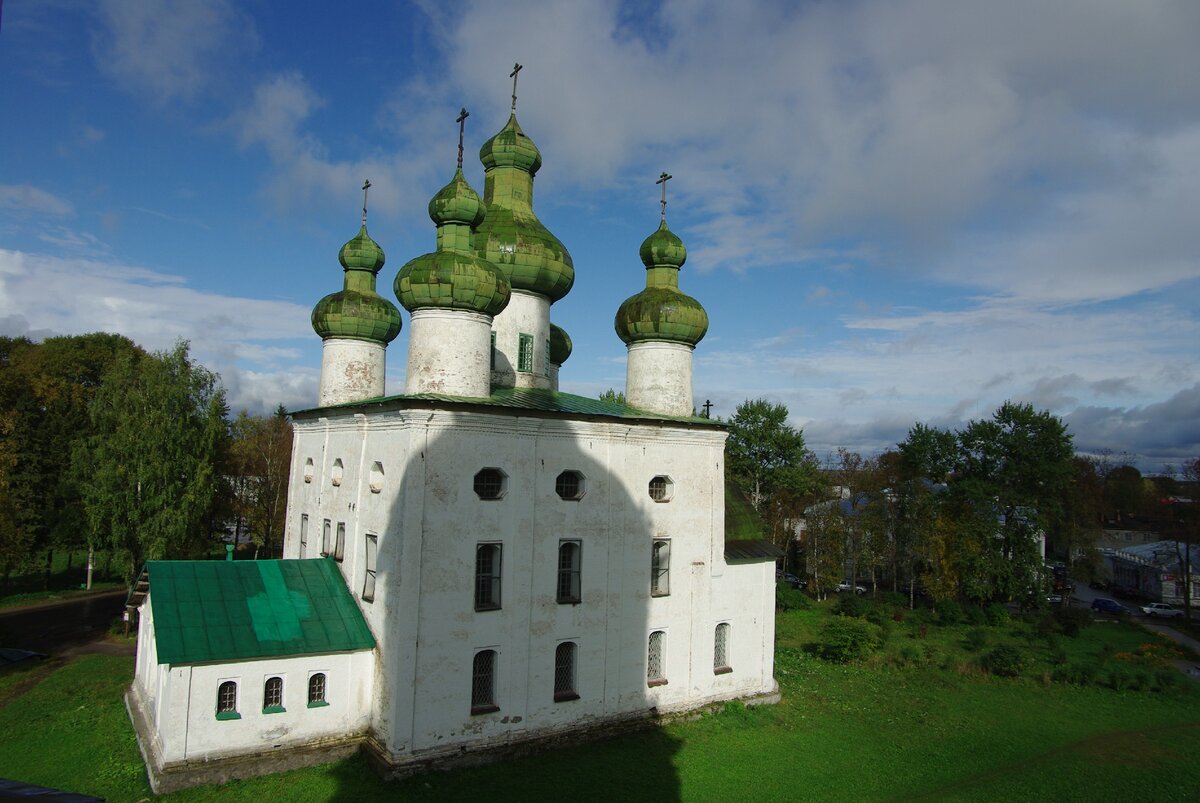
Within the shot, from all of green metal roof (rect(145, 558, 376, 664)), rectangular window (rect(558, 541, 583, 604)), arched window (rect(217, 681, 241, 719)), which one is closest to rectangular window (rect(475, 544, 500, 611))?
rectangular window (rect(558, 541, 583, 604))

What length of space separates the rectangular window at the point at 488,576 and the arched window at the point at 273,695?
3.89 m

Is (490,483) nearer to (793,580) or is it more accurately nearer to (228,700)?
(228,700)

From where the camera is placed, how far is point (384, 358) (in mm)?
20594

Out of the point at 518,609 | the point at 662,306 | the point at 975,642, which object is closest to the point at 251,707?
the point at 518,609

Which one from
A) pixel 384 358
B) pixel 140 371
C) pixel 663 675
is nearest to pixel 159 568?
pixel 384 358

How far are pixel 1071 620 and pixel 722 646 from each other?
69.6 feet

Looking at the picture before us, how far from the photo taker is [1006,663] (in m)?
22.9

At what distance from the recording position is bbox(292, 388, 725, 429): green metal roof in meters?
14.1

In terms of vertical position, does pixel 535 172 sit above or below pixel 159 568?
above

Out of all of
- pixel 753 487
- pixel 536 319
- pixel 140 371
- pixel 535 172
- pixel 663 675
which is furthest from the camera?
pixel 753 487

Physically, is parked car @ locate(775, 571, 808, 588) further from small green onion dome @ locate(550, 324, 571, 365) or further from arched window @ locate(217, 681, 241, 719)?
arched window @ locate(217, 681, 241, 719)

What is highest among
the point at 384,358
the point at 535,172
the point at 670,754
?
the point at 535,172

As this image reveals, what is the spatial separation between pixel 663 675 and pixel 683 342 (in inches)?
326

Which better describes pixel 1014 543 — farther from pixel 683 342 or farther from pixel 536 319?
pixel 536 319
